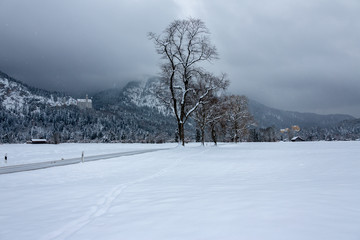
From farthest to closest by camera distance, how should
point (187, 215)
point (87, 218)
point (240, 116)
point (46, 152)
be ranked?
point (240, 116)
point (46, 152)
point (87, 218)
point (187, 215)

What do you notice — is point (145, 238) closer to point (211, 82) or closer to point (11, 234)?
point (11, 234)

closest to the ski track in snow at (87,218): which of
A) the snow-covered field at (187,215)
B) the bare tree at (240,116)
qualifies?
the snow-covered field at (187,215)

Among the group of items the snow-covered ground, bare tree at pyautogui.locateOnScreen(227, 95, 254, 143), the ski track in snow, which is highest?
bare tree at pyautogui.locateOnScreen(227, 95, 254, 143)

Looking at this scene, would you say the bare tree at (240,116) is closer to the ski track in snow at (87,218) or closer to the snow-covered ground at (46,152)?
the snow-covered ground at (46,152)

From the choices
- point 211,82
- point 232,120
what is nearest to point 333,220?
point 211,82

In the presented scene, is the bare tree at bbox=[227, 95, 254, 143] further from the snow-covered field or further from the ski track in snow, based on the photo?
the ski track in snow

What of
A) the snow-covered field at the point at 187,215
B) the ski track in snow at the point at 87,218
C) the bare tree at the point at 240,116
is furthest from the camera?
the bare tree at the point at 240,116

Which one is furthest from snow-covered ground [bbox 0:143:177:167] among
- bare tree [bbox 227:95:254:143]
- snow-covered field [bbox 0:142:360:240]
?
bare tree [bbox 227:95:254:143]

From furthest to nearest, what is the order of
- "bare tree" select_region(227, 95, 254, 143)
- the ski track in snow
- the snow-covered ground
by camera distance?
"bare tree" select_region(227, 95, 254, 143) < the snow-covered ground < the ski track in snow

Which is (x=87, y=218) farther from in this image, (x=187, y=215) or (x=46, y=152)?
(x=46, y=152)

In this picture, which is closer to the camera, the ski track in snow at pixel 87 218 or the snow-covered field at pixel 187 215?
the snow-covered field at pixel 187 215

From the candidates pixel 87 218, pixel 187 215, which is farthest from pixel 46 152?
pixel 187 215

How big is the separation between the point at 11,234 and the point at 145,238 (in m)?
2.53

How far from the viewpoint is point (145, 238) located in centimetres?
359
